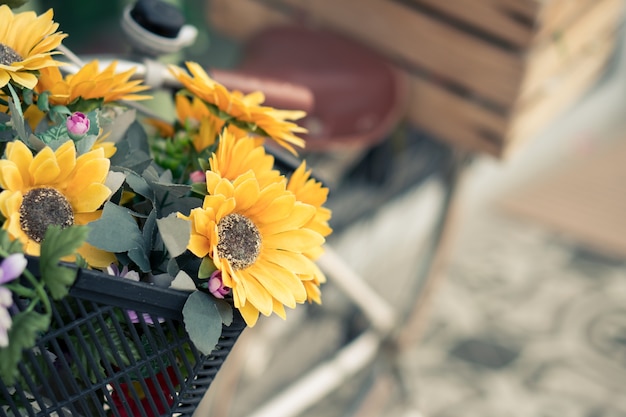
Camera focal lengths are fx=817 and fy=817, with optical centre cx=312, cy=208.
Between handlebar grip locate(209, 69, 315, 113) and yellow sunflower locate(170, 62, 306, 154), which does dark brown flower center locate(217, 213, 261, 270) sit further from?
handlebar grip locate(209, 69, 315, 113)

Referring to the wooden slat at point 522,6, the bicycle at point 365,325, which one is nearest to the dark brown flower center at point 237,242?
the bicycle at point 365,325

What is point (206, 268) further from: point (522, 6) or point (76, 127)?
point (522, 6)

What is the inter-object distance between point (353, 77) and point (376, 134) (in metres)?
0.15

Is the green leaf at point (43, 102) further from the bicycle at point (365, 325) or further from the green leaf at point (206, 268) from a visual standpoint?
the bicycle at point (365, 325)

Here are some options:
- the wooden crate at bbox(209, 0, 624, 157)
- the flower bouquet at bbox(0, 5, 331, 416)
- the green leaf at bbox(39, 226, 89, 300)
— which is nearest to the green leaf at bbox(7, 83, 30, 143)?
the flower bouquet at bbox(0, 5, 331, 416)

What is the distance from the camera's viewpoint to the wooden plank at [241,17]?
2.13 metres

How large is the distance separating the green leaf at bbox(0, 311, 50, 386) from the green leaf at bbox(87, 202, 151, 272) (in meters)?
0.09

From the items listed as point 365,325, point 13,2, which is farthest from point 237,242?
point 365,325

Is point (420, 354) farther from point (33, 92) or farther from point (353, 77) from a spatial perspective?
point (33, 92)

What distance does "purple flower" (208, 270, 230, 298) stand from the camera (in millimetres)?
724

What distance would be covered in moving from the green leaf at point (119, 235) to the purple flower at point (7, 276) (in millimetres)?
85

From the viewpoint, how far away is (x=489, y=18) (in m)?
1.75

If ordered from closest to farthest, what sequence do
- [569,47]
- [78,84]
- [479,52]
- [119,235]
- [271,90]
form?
[119,235], [78,84], [271,90], [479,52], [569,47]

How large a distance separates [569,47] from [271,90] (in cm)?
91
